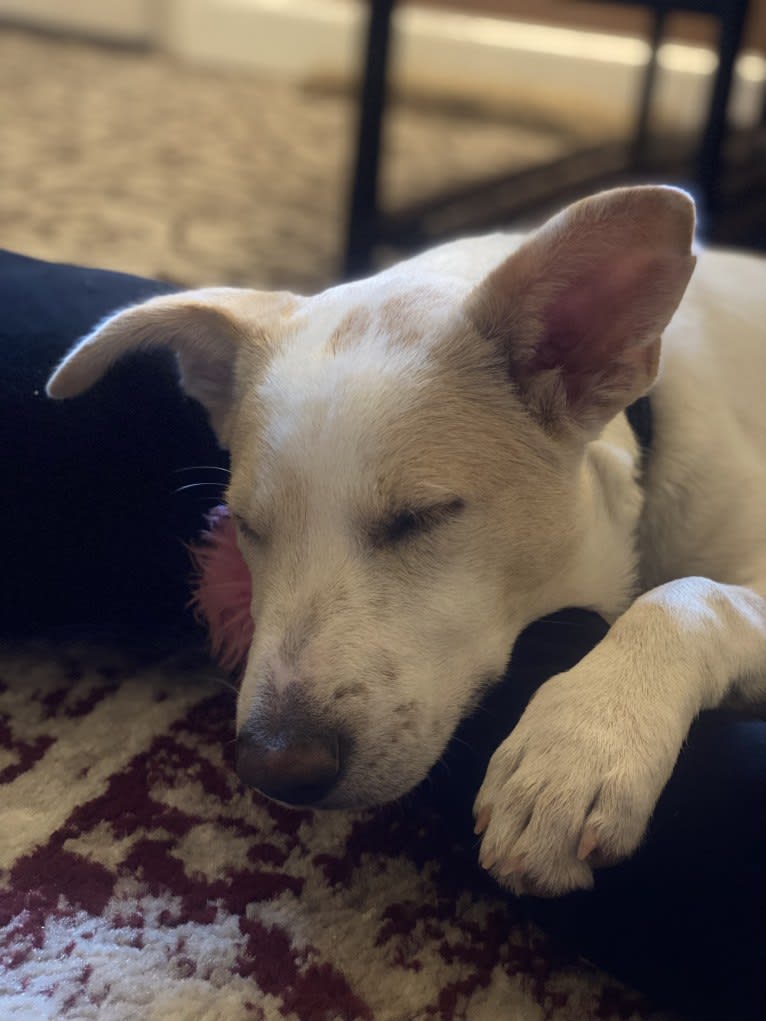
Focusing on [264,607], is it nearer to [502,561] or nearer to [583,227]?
[502,561]

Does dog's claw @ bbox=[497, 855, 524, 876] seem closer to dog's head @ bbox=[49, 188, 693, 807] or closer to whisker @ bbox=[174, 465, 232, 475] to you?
dog's head @ bbox=[49, 188, 693, 807]

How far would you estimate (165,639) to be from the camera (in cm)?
182

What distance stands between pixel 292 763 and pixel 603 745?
12.2 inches

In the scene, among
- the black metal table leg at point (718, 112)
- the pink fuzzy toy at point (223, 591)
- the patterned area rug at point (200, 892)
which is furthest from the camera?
the black metal table leg at point (718, 112)

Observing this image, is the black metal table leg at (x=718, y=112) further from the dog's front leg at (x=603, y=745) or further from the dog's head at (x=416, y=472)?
the dog's front leg at (x=603, y=745)

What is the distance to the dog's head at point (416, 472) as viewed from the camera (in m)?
1.21

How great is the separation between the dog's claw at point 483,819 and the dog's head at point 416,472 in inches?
3.8

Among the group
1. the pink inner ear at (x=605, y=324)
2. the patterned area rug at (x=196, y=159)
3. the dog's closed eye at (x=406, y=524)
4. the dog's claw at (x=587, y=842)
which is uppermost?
the pink inner ear at (x=605, y=324)

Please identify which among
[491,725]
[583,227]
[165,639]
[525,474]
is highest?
[583,227]

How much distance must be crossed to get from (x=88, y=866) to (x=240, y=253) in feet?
8.35

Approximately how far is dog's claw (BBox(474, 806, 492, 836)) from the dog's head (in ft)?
0.32

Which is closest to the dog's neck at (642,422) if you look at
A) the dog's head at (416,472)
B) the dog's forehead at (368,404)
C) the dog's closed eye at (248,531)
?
the dog's head at (416,472)

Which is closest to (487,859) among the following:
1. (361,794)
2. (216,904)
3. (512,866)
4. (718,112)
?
(512,866)

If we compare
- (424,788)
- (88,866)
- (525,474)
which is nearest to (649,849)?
Result: (424,788)
